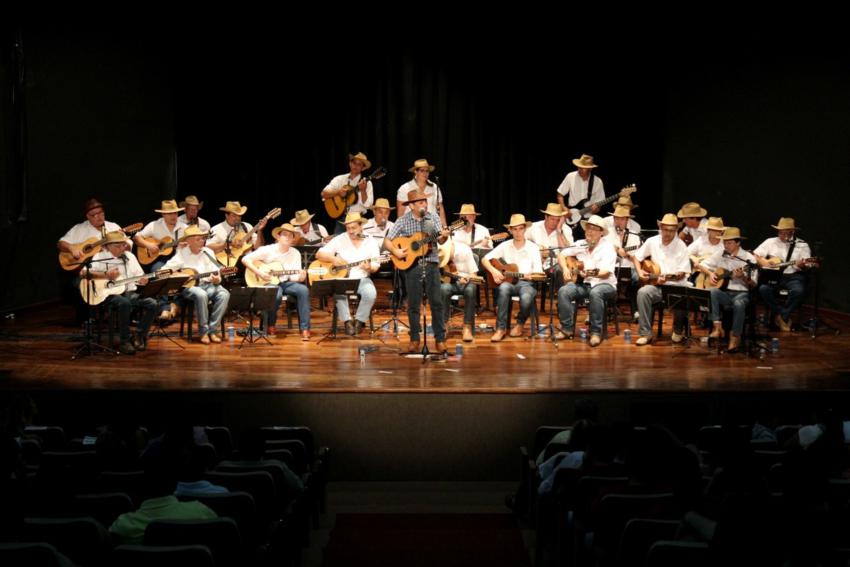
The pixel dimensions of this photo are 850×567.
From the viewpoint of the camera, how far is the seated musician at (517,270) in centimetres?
1127

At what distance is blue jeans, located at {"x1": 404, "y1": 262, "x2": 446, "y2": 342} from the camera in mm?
9836

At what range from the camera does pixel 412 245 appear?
9.81 metres

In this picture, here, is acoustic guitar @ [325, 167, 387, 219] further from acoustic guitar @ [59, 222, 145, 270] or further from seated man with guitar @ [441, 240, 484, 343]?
acoustic guitar @ [59, 222, 145, 270]

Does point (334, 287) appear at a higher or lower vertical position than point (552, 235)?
lower

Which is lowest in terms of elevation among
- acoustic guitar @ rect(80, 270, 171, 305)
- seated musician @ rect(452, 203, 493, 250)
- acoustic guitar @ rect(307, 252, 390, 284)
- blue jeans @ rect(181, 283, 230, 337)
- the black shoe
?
the black shoe

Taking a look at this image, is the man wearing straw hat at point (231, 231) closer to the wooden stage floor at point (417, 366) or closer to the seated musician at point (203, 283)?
the seated musician at point (203, 283)

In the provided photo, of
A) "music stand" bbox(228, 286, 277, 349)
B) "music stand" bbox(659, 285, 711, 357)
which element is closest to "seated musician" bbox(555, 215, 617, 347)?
"music stand" bbox(659, 285, 711, 357)

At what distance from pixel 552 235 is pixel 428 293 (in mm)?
3068

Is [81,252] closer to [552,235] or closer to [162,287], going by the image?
[162,287]

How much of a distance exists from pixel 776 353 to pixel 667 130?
6.01 meters

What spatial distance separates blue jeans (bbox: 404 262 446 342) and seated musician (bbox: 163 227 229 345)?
2.26 m

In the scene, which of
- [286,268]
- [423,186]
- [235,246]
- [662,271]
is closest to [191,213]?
[235,246]

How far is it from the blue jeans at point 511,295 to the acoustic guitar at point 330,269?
4.42 feet

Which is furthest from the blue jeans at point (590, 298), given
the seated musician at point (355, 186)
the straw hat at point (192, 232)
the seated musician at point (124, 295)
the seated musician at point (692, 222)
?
the seated musician at point (124, 295)
